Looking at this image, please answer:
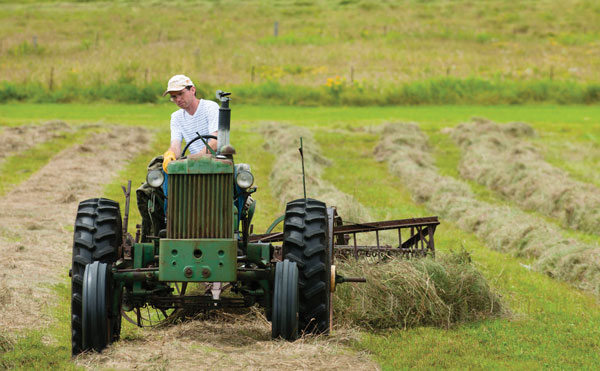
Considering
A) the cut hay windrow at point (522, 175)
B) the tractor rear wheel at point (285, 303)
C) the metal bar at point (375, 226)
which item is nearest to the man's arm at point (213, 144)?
the tractor rear wheel at point (285, 303)

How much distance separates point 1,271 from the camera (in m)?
10.8

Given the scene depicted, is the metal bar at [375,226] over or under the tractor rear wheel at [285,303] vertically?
over

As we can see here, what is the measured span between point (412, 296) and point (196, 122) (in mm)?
2648

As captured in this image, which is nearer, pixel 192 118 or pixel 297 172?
pixel 192 118

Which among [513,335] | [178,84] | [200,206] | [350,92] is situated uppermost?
[350,92]

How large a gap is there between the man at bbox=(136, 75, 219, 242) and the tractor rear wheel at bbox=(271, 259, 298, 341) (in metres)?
1.32

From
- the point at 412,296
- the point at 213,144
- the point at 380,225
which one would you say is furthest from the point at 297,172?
the point at 213,144

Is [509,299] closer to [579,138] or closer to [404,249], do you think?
[404,249]

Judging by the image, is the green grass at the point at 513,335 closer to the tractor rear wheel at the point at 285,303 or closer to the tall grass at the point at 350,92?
the tractor rear wheel at the point at 285,303

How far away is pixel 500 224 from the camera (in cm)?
1498

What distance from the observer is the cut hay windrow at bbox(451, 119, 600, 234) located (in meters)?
16.5

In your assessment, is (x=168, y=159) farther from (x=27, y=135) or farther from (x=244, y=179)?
(x=27, y=135)

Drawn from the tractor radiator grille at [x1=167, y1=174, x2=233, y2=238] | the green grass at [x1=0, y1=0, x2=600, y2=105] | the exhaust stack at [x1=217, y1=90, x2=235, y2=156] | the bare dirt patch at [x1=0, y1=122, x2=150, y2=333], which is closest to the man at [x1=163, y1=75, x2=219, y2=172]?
the exhaust stack at [x1=217, y1=90, x2=235, y2=156]

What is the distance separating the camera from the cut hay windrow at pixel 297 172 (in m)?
14.9
